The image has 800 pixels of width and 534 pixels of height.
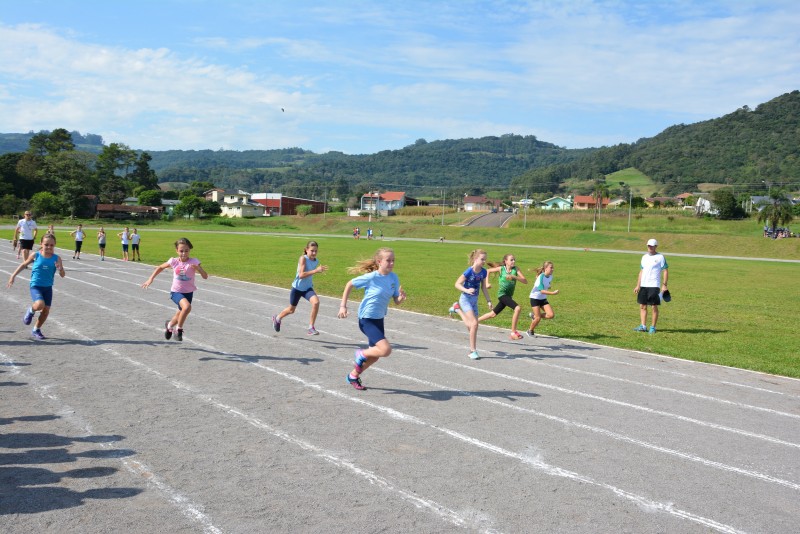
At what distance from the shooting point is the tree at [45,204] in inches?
4011

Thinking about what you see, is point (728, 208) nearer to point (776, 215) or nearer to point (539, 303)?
point (776, 215)

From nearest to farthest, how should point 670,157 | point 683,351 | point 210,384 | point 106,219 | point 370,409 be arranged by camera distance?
point 370,409
point 210,384
point 683,351
point 106,219
point 670,157

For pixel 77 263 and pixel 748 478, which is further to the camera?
pixel 77 263

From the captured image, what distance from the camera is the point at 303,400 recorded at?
809 centimetres

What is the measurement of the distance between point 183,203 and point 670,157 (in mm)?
150329

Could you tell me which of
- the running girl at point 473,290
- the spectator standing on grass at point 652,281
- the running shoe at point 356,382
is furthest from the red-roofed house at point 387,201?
the running shoe at point 356,382

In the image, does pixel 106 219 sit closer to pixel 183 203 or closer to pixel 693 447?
pixel 183 203

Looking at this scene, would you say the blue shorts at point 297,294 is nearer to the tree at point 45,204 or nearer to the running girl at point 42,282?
the running girl at point 42,282

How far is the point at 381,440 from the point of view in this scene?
6.66 metres

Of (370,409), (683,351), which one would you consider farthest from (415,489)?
(683,351)

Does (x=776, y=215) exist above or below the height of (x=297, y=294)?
above

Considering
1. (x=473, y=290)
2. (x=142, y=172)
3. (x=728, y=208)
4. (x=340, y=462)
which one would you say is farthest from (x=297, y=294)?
(x=142, y=172)

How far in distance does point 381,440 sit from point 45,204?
366 feet

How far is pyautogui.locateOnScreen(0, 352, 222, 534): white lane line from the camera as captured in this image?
484 centimetres
